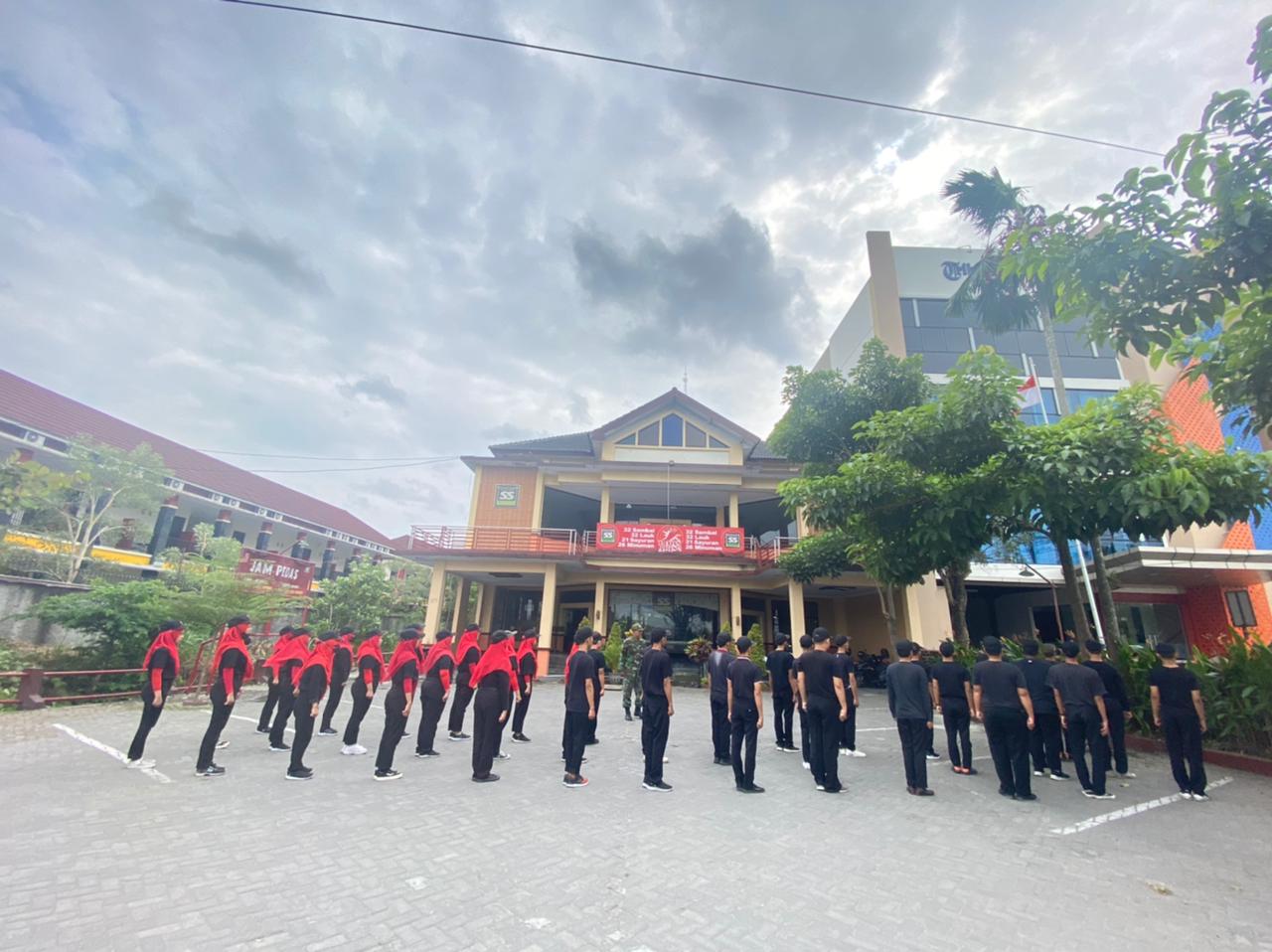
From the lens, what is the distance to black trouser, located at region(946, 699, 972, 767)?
6352 millimetres

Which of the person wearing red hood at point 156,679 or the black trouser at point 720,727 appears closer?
the person wearing red hood at point 156,679

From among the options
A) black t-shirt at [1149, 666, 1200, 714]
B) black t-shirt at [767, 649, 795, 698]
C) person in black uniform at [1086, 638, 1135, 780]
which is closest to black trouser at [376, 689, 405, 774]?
black t-shirt at [767, 649, 795, 698]

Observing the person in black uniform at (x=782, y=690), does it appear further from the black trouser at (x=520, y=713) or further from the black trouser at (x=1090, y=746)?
the black trouser at (x=520, y=713)

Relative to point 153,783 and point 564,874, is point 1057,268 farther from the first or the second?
point 153,783

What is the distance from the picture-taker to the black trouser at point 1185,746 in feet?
18.1

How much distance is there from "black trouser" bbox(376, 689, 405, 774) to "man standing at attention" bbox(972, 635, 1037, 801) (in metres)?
6.11

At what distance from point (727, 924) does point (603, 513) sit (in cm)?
1597

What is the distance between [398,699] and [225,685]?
68.9 inches

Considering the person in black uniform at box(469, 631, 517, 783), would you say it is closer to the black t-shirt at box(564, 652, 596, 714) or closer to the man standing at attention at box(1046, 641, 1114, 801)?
the black t-shirt at box(564, 652, 596, 714)

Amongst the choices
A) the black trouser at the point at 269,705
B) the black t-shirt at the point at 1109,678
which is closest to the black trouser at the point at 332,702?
the black trouser at the point at 269,705

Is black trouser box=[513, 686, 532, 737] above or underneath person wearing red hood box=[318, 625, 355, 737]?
underneath

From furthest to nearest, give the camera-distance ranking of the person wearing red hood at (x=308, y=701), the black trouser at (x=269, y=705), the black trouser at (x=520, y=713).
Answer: the black trouser at (x=520, y=713), the black trouser at (x=269, y=705), the person wearing red hood at (x=308, y=701)

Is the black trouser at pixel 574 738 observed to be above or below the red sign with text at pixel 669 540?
Answer: below

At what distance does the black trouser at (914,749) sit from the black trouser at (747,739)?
1503 millimetres
